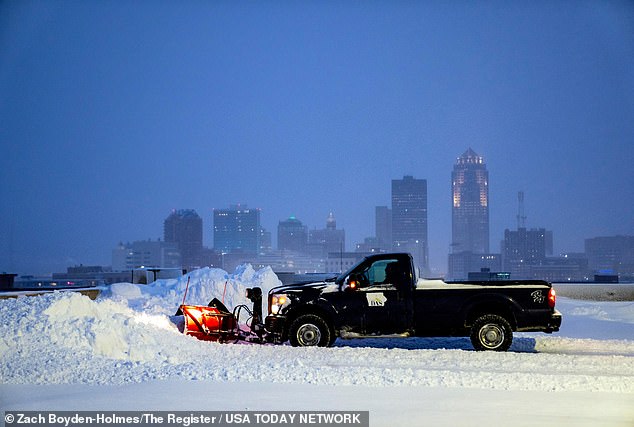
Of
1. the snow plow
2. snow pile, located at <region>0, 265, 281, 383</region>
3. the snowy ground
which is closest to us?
the snowy ground

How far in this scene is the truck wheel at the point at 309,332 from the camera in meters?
14.8

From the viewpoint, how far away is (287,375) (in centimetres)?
1115

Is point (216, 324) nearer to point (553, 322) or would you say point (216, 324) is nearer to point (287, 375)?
point (287, 375)

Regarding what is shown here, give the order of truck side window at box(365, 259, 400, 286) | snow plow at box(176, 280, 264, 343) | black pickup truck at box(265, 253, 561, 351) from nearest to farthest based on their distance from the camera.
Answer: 1. black pickup truck at box(265, 253, 561, 351)
2. truck side window at box(365, 259, 400, 286)
3. snow plow at box(176, 280, 264, 343)

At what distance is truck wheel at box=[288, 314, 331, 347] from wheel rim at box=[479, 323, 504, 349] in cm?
295

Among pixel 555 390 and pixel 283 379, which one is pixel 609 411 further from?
pixel 283 379

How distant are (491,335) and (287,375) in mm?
5034

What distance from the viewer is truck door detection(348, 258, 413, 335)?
14617mm

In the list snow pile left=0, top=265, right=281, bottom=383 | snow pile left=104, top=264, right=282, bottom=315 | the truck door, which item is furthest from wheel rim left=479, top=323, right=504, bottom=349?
snow pile left=104, top=264, right=282, bottom=315

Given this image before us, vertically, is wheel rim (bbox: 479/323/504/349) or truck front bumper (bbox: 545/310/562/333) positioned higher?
truck front bumper (bbox: 545/310/562/333)

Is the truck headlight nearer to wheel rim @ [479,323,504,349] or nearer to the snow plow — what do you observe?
the snow plow

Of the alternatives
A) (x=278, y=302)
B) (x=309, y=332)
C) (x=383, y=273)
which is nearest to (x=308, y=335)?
(x=309, y=332)

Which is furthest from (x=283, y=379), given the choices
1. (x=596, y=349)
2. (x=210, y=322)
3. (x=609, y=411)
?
(x=596, y=349)

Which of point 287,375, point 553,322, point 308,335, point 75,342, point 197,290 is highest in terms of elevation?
point 197,290
